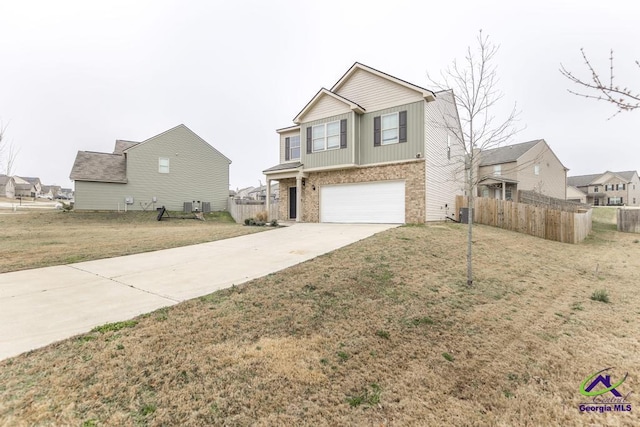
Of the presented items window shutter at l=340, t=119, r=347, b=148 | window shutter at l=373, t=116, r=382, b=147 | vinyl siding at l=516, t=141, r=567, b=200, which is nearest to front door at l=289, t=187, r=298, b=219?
window shutter at l=340, t=119, r=347, b=148

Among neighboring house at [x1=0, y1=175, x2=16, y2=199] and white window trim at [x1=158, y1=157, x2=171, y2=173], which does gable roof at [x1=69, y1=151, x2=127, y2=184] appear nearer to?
white window trim at [x1=158, y1=157, x2=171, y2=173]

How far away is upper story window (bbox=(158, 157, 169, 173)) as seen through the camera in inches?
925

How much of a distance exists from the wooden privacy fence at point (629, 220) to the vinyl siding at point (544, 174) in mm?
8328

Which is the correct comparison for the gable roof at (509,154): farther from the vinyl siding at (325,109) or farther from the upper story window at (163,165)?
the upper story window at (163,165)

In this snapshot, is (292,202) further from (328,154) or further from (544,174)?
(544,174)

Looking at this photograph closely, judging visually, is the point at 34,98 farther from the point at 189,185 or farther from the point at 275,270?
the point at 275,270

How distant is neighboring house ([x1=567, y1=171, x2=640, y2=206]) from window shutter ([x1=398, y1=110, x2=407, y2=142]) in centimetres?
5737

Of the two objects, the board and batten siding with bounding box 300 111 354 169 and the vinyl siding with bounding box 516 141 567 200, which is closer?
the board and batten siding with bounding box 300 111 354 169

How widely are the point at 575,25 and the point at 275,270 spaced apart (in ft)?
23.1

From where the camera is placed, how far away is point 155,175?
23.4 meters

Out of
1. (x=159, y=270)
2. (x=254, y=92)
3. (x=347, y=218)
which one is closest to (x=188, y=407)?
(x=159, y=270)

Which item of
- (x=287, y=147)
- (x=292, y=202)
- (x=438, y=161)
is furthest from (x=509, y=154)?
(x=292, y=202)

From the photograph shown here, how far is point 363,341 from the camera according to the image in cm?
342

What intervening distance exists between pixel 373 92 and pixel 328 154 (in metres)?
3.90
